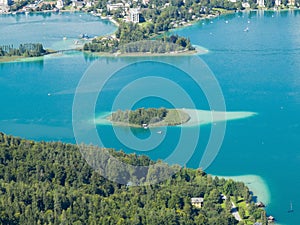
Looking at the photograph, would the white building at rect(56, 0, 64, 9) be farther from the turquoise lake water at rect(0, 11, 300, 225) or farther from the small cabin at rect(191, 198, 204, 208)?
the small cabin at rect(191, 198, 204, 208)

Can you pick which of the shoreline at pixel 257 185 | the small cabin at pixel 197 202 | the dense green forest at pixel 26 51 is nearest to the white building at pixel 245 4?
the dense green forest at pixel 26 51

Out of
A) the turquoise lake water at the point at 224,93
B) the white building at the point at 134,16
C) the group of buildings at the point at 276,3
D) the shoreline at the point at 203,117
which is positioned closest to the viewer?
the turquoise lake water at the point at 224,93

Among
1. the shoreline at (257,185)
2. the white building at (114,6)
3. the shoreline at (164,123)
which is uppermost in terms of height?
the white building at (114,6)

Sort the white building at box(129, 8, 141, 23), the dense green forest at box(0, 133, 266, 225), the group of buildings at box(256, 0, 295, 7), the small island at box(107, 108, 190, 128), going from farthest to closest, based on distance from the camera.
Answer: the group of buildings at box(256, 0, 295, 7) → the white building at box(129, 8, 141, 23) → the small island at box(107, 108, 190, 128) → the dense green forest at box(0, 133, 266, 225)

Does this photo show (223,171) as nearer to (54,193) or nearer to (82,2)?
(54,193)

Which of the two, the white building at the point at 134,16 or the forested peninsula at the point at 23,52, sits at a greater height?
the white building at the point at 134,16

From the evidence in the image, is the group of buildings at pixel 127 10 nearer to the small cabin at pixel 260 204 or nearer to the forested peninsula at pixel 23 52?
the forested peninsula at pixel 23 52

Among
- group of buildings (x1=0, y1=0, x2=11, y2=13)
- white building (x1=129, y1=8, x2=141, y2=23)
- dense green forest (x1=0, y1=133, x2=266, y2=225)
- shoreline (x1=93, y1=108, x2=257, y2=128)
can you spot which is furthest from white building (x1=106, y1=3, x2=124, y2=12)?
dense green forest (x1=0, y1=133, x2=266, y2=225)
